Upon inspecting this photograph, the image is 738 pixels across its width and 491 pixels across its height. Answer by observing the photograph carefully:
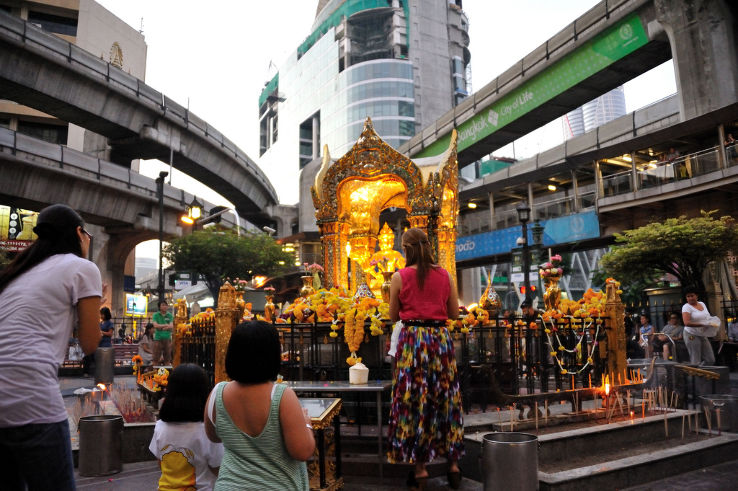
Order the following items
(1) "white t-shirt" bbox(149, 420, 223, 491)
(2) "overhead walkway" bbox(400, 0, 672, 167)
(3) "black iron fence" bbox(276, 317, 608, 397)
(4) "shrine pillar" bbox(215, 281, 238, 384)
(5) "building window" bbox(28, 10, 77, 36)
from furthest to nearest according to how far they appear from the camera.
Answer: (5) "building window" bbox(28, 10, 77, 36) < (2) "overhead walkway" bbox(400, 0, 672, 167) < (3) "black iron fence" bbox(276, 317, 608, 397) < (4) "shrine pillar" bbox(215, 281, 238, 384) < (1) "white t-shirt" bbox(149, 420, 223, 491)

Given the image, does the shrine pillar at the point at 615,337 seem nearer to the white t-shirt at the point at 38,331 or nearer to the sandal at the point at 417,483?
the sandal at the point at 417,483

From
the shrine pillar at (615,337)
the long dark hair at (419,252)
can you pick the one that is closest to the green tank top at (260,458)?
the long dark hair at (419,252)

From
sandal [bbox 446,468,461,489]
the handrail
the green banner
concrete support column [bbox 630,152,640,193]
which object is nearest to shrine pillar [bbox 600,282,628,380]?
sandal [bbox 446,468,461,489]

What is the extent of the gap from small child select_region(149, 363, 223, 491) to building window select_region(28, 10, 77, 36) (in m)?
45.8

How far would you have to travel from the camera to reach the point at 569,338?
324 inches

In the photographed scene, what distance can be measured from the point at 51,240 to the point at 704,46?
26.0 meters

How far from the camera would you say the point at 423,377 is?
500 cm

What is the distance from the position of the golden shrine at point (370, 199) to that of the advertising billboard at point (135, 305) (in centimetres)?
3589

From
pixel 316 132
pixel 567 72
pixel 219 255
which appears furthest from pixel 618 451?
pixel 316 132

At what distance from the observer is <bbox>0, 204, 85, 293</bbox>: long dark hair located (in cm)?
272

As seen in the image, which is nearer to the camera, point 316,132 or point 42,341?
point 42,341

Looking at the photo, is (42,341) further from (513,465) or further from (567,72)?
(567,72)

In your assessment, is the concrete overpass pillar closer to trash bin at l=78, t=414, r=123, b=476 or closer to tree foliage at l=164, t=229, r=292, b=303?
trash bin at l=78, t=414, r=123, b=476

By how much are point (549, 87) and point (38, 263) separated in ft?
93.4
